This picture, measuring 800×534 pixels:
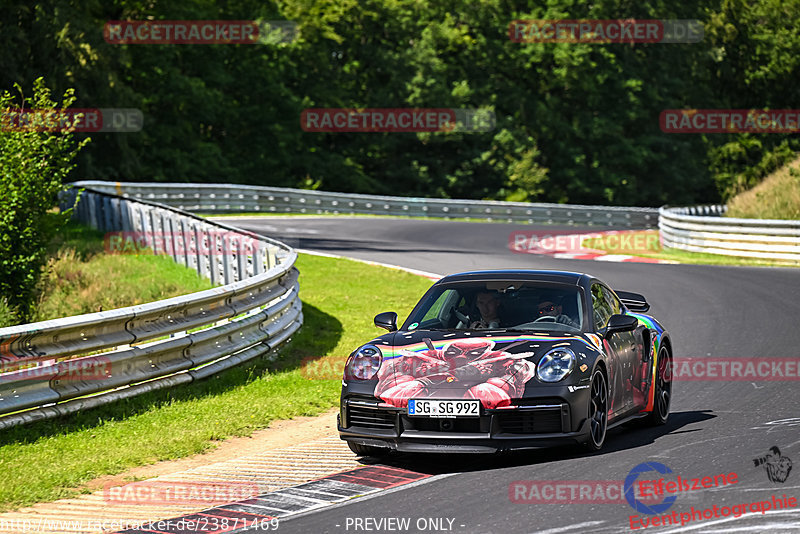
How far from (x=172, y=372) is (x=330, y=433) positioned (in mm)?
1910

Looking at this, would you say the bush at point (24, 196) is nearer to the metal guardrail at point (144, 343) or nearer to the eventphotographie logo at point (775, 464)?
the metal guardrail at point (144, 343)

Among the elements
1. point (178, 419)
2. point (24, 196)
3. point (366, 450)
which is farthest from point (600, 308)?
point (24, 196)

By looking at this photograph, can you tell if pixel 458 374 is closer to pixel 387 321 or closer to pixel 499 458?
pixel 499 458

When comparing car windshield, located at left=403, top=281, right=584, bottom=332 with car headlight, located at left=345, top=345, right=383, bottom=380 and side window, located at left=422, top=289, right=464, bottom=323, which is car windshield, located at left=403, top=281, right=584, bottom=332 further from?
car headlight, located at left=345, top=345, right=383, bottom=380

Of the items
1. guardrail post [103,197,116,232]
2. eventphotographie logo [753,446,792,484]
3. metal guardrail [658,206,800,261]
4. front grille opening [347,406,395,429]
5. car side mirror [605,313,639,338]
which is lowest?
metal guardrail [658,206,800,261]

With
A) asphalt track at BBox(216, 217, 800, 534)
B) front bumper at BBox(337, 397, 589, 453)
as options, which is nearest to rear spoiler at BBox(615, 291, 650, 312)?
asphalt track at BBox(216, 217, 800, 534)

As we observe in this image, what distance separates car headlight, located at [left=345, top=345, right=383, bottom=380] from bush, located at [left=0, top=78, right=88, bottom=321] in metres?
8.36

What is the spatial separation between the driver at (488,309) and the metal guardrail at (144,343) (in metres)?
3.22

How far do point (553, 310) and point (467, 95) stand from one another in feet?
170

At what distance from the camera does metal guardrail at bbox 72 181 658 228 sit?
3966 cm

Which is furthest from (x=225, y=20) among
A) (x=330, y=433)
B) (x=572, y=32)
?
(x=330, y=433)

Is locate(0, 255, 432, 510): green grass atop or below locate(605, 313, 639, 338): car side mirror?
below

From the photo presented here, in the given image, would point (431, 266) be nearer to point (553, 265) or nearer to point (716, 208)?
point (553, 265)

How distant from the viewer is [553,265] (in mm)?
23812
